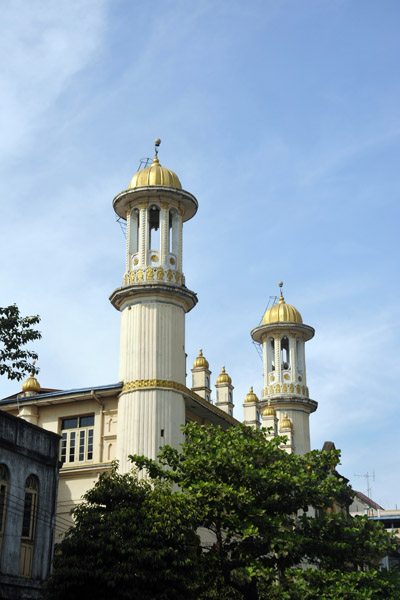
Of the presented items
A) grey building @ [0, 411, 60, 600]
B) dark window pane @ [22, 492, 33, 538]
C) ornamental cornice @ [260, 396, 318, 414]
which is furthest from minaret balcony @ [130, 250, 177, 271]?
ornamental cornice @ [260, 396, 318, 414]

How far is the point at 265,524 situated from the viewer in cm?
A: 3075

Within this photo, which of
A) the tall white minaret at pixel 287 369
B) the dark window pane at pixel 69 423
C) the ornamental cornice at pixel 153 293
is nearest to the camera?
the ornamental cornice at pixel 153 293

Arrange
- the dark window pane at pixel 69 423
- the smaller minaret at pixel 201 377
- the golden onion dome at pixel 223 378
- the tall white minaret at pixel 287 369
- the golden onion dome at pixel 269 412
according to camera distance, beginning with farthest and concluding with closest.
Result: the tall white minaret at pixel 287 369, the golden onion dome at pixel 269 412, the golden onion dome at pixel 223 378, the smaller minaret at pixel 201 377, the dark window pane at pixel 69 423

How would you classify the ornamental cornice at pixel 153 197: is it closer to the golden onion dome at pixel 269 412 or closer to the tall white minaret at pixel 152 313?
the tall white minaret at pixel 152 313

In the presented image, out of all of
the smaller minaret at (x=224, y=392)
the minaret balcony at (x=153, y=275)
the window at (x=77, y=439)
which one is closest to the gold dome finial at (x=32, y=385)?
the window at (x=77, y=439)

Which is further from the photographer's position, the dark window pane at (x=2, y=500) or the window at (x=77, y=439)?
the window at (x=77, y=439)

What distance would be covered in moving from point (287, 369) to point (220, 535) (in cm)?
2990

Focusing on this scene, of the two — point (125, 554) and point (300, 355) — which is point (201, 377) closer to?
point (300, 355)

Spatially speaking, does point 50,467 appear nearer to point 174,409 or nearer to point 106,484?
point 106,484

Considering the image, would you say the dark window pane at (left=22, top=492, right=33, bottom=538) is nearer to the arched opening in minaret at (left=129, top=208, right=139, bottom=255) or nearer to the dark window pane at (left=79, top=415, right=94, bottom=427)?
Result: the dark window pane at (left=79, top=415, right=94, bottom=427)

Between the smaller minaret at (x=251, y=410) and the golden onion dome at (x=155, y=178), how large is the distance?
1638cm

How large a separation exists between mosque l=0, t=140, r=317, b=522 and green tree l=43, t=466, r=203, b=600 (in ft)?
31.4

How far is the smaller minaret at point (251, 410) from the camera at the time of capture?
176 feet

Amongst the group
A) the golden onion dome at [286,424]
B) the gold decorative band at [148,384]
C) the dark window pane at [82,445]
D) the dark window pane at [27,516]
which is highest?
the golden onion dome at [286,424]
